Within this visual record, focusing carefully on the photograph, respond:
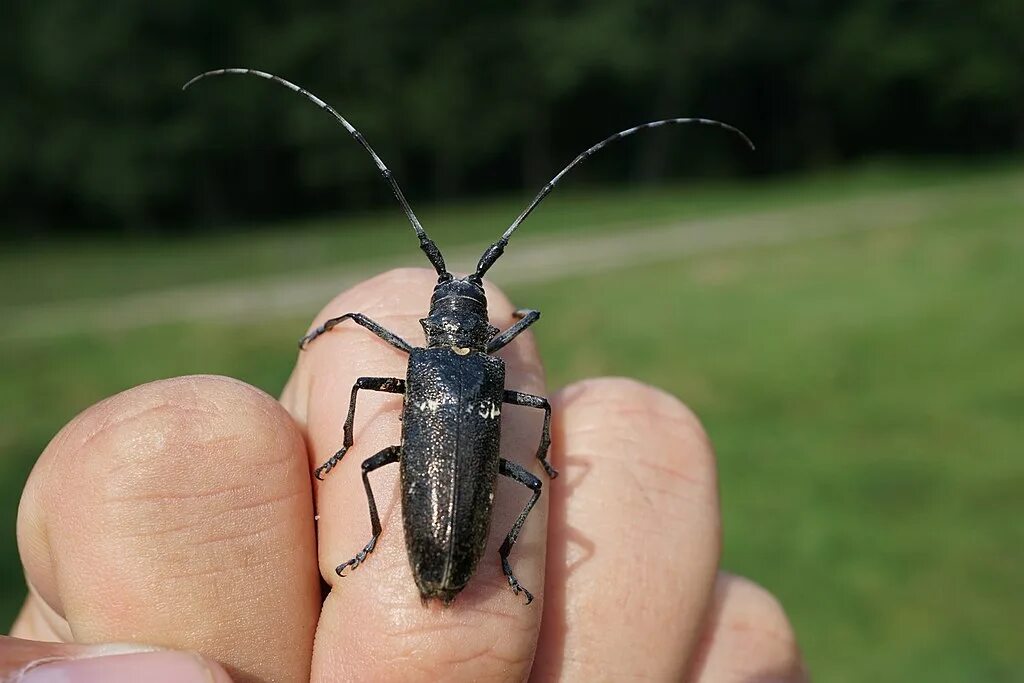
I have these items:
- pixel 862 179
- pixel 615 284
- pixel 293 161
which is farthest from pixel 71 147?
pixel 862 179

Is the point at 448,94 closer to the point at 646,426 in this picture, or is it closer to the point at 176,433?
the point at 646,426

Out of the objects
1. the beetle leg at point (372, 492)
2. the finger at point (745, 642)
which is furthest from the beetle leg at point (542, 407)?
the finger at point (745, 642)

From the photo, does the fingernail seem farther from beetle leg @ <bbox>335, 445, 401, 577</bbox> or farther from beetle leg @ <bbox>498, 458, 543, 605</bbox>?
beetle leg @ <bbox>498, 458, 543, 605</bbox>

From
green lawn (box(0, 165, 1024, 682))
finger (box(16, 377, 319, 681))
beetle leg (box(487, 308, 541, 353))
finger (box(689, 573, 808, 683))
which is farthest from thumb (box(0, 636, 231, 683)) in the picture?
green lawn (box(0, 165, 1024, 682))

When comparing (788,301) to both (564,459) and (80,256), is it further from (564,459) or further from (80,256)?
(80,256)

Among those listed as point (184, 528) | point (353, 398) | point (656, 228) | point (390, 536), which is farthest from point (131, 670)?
point (656, 228)
